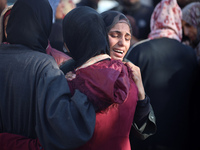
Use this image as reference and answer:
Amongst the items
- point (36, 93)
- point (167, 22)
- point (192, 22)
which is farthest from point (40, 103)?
point (192, 22)

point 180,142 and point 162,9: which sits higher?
point 162,9

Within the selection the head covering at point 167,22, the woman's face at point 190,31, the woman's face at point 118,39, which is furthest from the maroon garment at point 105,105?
the woman's face at point 190,31

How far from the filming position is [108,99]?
1359 millimetres

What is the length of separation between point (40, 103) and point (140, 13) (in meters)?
3.59

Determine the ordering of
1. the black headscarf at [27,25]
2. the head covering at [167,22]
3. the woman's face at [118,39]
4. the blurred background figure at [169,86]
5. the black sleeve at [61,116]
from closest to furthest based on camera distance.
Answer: the black sleeve at [61,116]
the black headscarf at [27,25]
the woman's face at [118,39]
the blurred background figure at [169,86]
the head covering at [167,22]

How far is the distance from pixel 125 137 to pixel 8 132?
2.40ft

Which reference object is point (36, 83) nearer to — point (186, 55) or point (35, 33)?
point (35, 33)

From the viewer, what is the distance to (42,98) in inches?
53.5

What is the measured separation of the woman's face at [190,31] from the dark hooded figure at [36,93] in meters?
2.05

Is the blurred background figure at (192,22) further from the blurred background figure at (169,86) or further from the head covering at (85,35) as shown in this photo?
the head covering at (85,35)

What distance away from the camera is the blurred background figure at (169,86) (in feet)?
8.23

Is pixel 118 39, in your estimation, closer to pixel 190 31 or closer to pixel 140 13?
pixel 190 31

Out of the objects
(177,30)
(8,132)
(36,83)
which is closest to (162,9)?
(177,30)

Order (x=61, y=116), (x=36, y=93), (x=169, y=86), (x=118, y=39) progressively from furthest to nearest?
(x=169, y=86) → (x=118, y=39) → (x=36, y=93) → (x=61, y=116)
